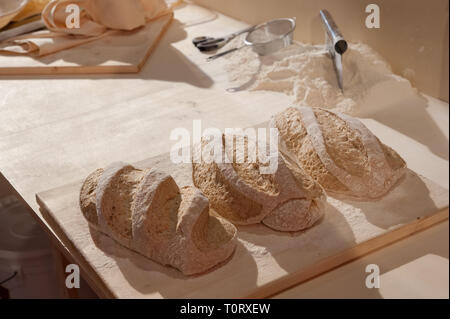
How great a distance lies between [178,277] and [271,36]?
2.69ft

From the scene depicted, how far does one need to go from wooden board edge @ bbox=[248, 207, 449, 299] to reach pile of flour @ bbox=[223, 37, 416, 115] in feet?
1.17

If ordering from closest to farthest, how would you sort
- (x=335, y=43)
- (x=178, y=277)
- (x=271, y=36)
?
(x=178, y=277) < (x=335, y=43) < (x=271, y=36)

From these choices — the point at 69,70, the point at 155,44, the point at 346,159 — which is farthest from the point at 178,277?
the point at 155,44

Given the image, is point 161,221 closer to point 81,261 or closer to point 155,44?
point 81,261

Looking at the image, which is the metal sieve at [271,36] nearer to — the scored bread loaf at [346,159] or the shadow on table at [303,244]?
the scored bread loaf at [346,159]

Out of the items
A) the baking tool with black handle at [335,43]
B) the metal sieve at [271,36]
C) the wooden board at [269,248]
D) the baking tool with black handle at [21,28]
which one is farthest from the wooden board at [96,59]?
the wooden board at [269,248]

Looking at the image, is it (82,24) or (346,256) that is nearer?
(346,256)

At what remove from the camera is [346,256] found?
2.52 ft

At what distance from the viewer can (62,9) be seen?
1646mm

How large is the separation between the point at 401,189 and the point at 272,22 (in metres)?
0.66

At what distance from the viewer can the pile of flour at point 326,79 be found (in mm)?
1125

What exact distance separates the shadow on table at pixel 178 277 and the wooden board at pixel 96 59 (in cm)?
81

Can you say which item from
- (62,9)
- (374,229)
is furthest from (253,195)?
(62,9)

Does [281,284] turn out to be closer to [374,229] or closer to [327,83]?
[374,229]
